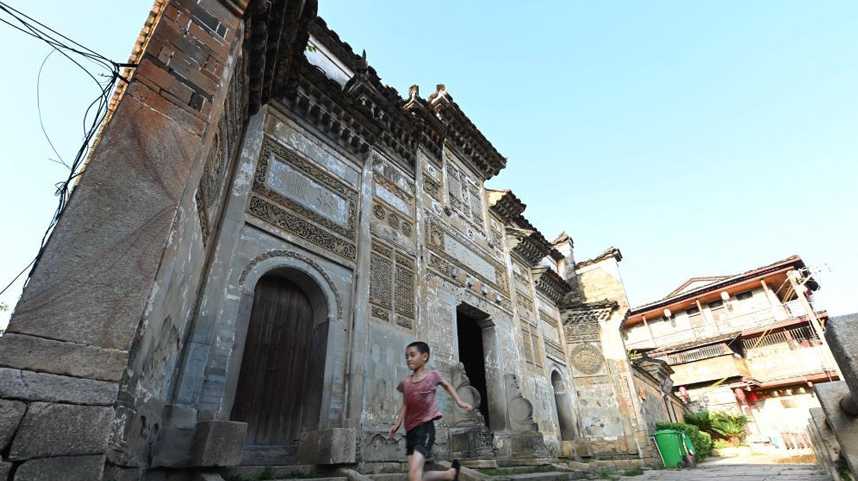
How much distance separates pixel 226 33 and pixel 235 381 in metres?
3.97

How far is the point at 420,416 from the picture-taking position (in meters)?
3.18

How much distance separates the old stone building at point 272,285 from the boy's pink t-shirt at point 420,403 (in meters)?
1.92

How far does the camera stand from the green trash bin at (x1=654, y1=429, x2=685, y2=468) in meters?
11.8

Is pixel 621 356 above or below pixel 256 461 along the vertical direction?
above

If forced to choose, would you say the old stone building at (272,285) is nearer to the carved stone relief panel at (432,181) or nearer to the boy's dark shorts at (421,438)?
the carved stone relief panel at (432,181)

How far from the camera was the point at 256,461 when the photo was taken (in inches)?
199

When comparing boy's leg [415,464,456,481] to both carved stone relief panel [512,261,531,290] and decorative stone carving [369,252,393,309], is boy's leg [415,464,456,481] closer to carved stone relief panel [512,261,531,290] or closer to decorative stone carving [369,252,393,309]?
decorative stone carving [369,252,393,309]

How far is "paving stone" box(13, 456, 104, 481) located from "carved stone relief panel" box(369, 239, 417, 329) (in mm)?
4903

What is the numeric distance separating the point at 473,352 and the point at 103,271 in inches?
386

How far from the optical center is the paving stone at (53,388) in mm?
2117

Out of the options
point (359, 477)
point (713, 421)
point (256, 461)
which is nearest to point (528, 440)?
point (359, 477)

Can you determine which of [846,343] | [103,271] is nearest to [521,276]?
[846,343]

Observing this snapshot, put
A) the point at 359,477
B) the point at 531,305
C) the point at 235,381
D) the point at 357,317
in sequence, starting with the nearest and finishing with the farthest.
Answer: the point at 359,477 → the point at 235,381 → the point at 357,317 → the point at 531,305

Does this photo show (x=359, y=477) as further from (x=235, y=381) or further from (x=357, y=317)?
(x=357, y=317)
